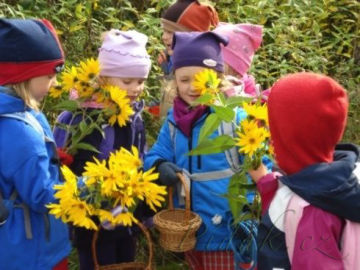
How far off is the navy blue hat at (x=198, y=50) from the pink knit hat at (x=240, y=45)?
32cm

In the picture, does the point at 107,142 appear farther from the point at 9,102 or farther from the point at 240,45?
the point at 240,45

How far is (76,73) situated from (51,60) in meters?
0.34

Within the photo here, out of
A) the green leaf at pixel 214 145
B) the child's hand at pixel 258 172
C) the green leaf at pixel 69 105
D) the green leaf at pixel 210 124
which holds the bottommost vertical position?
the child's hand at pixel 258 172

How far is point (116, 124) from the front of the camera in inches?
104

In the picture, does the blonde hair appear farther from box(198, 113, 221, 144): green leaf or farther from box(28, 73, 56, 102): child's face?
box(198, 113, 221, 144): green leaf

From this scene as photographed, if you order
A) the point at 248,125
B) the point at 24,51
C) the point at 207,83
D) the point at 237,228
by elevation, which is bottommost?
the point at 237,228

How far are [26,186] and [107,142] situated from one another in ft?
1.95

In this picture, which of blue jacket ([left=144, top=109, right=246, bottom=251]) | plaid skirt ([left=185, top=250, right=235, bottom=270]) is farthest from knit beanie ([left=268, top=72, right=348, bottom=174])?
plaid skirt ([left=185, top=250, right=235, bottom=270])

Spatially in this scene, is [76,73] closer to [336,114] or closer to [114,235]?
[114,235]

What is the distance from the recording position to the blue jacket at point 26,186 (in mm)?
2064

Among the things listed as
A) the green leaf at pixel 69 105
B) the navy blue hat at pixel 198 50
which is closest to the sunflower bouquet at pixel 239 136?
the navy blue hat at pixel 198 50

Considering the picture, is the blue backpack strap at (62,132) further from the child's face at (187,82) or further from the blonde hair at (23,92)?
the child's face at (187,82)

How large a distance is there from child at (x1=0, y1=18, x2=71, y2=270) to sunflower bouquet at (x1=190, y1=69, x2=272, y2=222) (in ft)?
1.94

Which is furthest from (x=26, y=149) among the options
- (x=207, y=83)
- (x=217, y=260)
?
(x=217, y=260)
